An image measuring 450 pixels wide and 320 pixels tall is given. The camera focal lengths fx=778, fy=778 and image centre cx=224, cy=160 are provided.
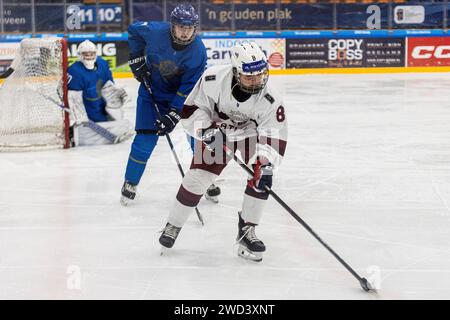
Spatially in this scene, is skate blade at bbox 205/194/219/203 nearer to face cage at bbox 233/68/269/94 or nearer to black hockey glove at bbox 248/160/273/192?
black hockey glove at bbox 248/160/273/192

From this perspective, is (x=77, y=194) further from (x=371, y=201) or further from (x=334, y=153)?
(x=334, y=153)

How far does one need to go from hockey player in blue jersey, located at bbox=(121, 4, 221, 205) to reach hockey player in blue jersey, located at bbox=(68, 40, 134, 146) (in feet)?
6.57

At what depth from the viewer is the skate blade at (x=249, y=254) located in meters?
3.16

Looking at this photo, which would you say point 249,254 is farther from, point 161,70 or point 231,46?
point 231,46

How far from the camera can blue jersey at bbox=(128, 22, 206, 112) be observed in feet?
13.1

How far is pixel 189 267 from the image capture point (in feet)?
10.2

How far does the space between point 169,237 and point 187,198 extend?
0.20 meters

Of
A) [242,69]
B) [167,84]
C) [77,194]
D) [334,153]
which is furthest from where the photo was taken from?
[334,153]

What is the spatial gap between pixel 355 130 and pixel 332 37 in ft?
18.3

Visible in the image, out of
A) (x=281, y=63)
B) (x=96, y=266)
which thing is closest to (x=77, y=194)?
(x=96, y=266)

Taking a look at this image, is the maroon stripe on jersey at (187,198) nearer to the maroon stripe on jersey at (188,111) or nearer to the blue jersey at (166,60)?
the maroon stripe on jersey at (188,111)

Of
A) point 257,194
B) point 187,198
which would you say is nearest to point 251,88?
point 257,194

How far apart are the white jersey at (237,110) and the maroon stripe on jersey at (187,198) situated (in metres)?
0.24

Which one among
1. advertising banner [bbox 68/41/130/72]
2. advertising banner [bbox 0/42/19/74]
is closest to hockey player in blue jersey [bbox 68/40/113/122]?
advertising banner [bbox 0/42/19/74]
